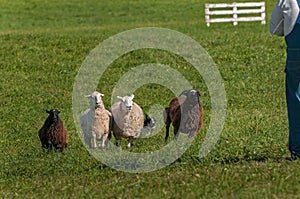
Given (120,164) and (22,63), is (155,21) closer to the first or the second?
(22,63)

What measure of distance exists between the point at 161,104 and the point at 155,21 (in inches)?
1039

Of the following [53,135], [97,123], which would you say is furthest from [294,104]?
[53,135]

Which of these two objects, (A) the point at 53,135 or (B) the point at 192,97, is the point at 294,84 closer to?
(B) the point at 192,97

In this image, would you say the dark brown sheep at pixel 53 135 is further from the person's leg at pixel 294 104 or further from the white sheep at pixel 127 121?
the person's leg at pixel 294 104

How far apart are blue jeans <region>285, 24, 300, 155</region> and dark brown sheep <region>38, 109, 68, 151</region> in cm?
392

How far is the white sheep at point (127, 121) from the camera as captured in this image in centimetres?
1342

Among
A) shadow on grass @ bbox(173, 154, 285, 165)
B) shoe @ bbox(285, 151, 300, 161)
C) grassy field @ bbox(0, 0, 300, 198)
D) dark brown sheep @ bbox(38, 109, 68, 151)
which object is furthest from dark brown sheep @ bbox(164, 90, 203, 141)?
shoe @ bbox(285, 151, 300, 161)

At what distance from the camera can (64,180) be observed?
34.9ft

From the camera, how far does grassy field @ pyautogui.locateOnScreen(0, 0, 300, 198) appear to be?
9484 millimetres

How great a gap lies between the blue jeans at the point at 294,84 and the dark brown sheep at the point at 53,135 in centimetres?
392

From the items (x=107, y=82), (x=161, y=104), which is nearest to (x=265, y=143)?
(x=161, y=104)

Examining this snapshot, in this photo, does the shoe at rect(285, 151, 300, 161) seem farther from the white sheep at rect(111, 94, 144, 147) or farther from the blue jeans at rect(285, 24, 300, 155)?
the white sheep at rect(111, 94, 144, 147)

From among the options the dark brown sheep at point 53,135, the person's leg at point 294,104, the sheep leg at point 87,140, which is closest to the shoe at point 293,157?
the person's leg at point 294,104

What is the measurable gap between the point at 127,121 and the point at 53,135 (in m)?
1.13
